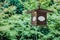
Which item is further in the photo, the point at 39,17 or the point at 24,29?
the point at 24,29

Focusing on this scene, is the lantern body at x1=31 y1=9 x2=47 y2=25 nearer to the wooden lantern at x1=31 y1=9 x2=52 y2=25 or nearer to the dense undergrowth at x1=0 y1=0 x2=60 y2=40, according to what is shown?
the wooden lantern at x1=31 y1=9 x2=52 y2=25

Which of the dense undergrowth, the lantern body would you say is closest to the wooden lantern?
the lantern body

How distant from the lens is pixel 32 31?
5.49m

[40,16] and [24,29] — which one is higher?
[40,16]

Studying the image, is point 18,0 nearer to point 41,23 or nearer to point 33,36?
point 33,36

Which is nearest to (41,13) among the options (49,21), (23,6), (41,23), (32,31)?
(41,23)

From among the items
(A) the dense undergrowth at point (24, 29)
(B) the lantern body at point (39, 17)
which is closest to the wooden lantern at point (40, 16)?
(B) the lantern body at point (39, 17)

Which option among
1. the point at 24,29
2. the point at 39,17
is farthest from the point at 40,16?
the point at 24,29

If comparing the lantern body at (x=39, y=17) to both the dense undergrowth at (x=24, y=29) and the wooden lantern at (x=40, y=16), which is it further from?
the dense undergrowth at (x=24, y=29)

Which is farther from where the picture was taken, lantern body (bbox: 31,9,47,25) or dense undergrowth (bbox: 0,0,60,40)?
dense undergrowth (bbox: 0,0,60,40)

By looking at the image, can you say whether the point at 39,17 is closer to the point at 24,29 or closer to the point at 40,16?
the point at 40,16

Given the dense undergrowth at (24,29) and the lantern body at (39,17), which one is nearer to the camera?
the lantern body at (39,17)

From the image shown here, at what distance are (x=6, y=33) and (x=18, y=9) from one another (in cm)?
240

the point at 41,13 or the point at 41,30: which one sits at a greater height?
the point at 41,13
